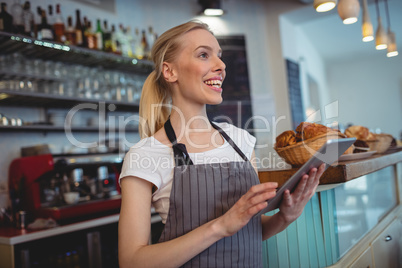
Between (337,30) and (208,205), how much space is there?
6158 millimetres

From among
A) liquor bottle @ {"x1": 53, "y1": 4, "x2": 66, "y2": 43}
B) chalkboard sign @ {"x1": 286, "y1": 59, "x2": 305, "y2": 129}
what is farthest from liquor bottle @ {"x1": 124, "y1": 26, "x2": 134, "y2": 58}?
chalkboard sign @ {"x1": 286, "y1": 59, "x2": 305, "y2": 129}

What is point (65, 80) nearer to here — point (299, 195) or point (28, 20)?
point (28, 20)

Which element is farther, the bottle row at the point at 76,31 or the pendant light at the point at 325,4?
the bottle row at the point at 76,31

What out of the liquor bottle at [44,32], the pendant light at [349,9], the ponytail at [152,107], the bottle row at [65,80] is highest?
the liquor bottle at [44,32]

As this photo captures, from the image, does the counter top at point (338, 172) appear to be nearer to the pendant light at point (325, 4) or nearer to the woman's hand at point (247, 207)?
the woman's hand at point (247, 207)

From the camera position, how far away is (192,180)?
1.09 metres

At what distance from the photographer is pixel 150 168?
1074 mm

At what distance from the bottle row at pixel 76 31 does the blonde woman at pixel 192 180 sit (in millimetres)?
1822

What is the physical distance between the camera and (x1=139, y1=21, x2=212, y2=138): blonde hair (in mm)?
1252

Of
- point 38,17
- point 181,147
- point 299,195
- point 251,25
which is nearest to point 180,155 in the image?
point 181,147

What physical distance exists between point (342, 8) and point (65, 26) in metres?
2.24

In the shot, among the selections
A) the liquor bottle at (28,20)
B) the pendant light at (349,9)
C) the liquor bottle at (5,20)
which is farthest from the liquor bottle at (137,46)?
the pendant light at (349,9)

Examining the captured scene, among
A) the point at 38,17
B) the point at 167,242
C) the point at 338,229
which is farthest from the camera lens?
the point at 38,17

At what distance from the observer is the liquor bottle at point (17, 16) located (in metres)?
2.61
